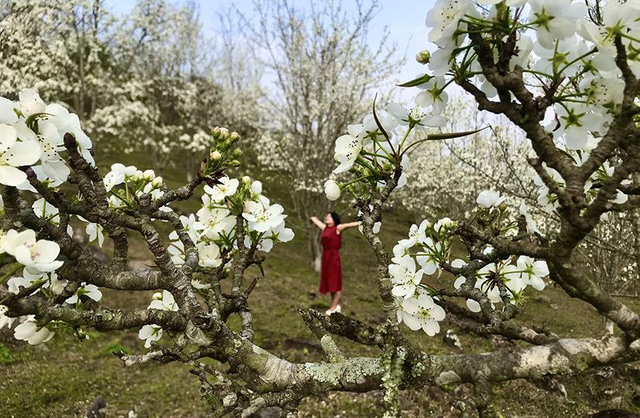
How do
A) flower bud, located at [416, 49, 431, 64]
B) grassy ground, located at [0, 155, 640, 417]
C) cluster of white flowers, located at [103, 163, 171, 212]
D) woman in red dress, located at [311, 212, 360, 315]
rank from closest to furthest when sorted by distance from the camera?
1. flower bud, located at [416, 49, 431, 64]
2. cluster of white flowers, located at [103, 163, 171, 212]
3. grassy ground, located at [0, 155, 640, 417]
4. woman in red dress, located at [311, 212, 360, 315]

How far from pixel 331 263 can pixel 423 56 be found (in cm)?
834

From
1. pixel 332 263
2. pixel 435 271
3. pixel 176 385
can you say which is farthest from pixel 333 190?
pixel 332 263

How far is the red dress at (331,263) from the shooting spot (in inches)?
369

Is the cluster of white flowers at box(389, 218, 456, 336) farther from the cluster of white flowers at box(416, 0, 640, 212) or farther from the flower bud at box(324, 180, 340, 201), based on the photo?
the cluster of white flowers at box(416, 0, 640, 212)

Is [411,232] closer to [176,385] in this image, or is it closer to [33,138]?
[33,138]

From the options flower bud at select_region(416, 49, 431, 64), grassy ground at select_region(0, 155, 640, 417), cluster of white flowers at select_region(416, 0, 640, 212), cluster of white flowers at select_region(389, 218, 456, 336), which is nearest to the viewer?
cluster of white flowers at select_region(416, 0, 640, 212)

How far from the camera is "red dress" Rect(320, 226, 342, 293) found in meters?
9.38

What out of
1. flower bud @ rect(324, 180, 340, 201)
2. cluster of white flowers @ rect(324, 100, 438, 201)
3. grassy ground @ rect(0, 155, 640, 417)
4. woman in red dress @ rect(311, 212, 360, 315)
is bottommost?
grassy ground @ rect(0, 155, 640, 417)

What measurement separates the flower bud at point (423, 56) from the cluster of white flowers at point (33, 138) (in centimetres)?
116

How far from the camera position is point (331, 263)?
9.49 metres

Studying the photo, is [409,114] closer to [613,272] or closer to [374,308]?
[613,272]

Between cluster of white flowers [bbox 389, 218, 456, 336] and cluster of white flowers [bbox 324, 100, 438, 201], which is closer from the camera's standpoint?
cluster of white flowers [bbox 324, 100, 438, 201]

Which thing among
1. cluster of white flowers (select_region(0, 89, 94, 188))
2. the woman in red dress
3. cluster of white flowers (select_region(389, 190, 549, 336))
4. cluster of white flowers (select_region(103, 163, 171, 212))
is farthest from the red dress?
cluster of white flowers (select_region(0, 89, 94, 188))

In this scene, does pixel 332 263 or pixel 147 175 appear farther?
pixel 332 263
